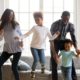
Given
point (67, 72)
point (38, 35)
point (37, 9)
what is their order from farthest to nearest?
1. point (37, 9)
2. point (38, 35)
3. point (67, 72)

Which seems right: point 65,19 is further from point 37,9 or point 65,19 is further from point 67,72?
point 37,9

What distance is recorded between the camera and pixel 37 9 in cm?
683

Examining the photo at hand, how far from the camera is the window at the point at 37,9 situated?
681cm

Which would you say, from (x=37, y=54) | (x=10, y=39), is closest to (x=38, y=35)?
(x=37, y=54)

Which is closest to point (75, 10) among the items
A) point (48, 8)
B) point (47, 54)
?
point (48, 8)

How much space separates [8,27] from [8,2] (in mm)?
2296

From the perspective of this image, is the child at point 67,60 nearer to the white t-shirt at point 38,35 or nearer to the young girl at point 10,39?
the white t-shirt at point 38,35

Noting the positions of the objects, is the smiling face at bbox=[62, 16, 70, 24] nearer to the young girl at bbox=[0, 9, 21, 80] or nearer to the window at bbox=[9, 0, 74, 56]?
the young girl at bbox=[0, 9, 21, 80]

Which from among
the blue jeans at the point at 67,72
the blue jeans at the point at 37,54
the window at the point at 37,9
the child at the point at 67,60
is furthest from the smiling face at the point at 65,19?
the window at the point at 37,9

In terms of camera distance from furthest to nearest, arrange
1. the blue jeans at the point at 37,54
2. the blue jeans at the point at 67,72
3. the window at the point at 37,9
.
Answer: the window at the point at 37,9 → the blue jeans at the point at 37,54 → the blue jeans at the point at 67,72

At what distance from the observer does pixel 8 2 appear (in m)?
6.86

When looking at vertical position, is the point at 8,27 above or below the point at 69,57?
above

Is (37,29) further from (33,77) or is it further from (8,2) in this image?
(8,2)

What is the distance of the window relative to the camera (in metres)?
6.81
